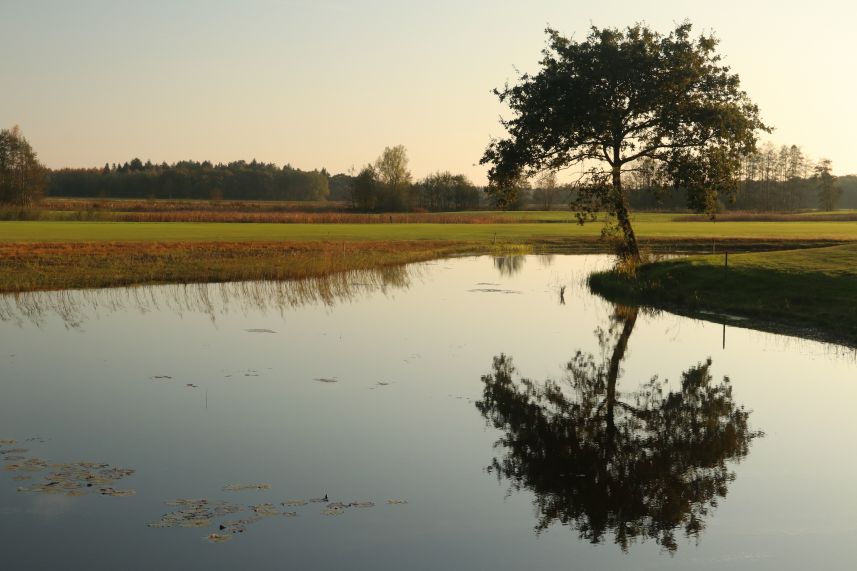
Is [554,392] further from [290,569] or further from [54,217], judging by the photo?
[54,217]

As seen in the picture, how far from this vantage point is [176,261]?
47250mm

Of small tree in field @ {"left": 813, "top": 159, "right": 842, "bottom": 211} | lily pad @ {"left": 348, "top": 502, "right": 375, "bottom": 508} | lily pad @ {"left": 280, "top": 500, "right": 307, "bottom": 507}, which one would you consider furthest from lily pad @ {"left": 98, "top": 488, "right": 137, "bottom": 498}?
small tree in field @ {"left": 813, "top": 159, "right": 842, "bottom": 211}

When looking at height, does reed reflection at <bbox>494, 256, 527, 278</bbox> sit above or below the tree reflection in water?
above

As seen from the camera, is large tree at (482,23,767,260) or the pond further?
large tree at (482,23,767,260)

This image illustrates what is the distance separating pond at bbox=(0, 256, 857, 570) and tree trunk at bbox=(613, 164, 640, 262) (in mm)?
14955

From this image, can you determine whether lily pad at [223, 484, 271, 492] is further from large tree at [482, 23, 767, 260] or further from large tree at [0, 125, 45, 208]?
large tree at [0, 125, 45, 208]

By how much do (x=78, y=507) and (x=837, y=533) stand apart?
9379 millimetres

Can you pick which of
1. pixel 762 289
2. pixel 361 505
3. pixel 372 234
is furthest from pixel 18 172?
pixel 361 505

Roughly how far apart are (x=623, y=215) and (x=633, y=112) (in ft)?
16.1

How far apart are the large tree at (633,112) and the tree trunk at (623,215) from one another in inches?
2.7

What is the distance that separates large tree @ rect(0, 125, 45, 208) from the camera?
435ft

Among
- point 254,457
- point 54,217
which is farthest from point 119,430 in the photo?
point 54,217

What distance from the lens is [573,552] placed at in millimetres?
9836

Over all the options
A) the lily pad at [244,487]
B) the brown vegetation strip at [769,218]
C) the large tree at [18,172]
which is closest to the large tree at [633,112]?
the lily pad at [244,487]
